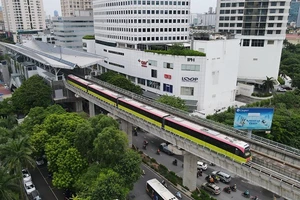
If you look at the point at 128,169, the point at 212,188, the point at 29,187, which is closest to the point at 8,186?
the point at 29,187

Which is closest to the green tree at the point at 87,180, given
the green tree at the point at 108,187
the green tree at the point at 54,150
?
the green tree at the point at 108,187

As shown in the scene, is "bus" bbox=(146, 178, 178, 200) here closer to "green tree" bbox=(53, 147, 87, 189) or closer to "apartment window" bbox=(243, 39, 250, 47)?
"green tree" bbox=(53, 147, 87, 189)

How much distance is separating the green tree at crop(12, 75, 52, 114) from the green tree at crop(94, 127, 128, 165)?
33262 millimetres

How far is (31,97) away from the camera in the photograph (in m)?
56.9

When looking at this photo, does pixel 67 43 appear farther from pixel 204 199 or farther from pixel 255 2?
pixel 204 199

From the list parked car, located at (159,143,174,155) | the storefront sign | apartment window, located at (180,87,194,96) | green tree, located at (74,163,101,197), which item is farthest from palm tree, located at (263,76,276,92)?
green tree, located at (74,163,101,197)

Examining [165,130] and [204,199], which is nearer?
[204,199]

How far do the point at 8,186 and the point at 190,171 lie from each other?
22.1 metres

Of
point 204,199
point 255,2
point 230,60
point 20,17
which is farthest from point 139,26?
point 20,17

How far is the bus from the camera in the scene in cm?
3094

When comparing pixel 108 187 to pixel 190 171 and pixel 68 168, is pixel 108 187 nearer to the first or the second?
pixel 68 168

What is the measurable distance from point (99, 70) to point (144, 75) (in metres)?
32.2

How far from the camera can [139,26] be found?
70812 mm

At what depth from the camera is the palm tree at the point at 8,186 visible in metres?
24.8
